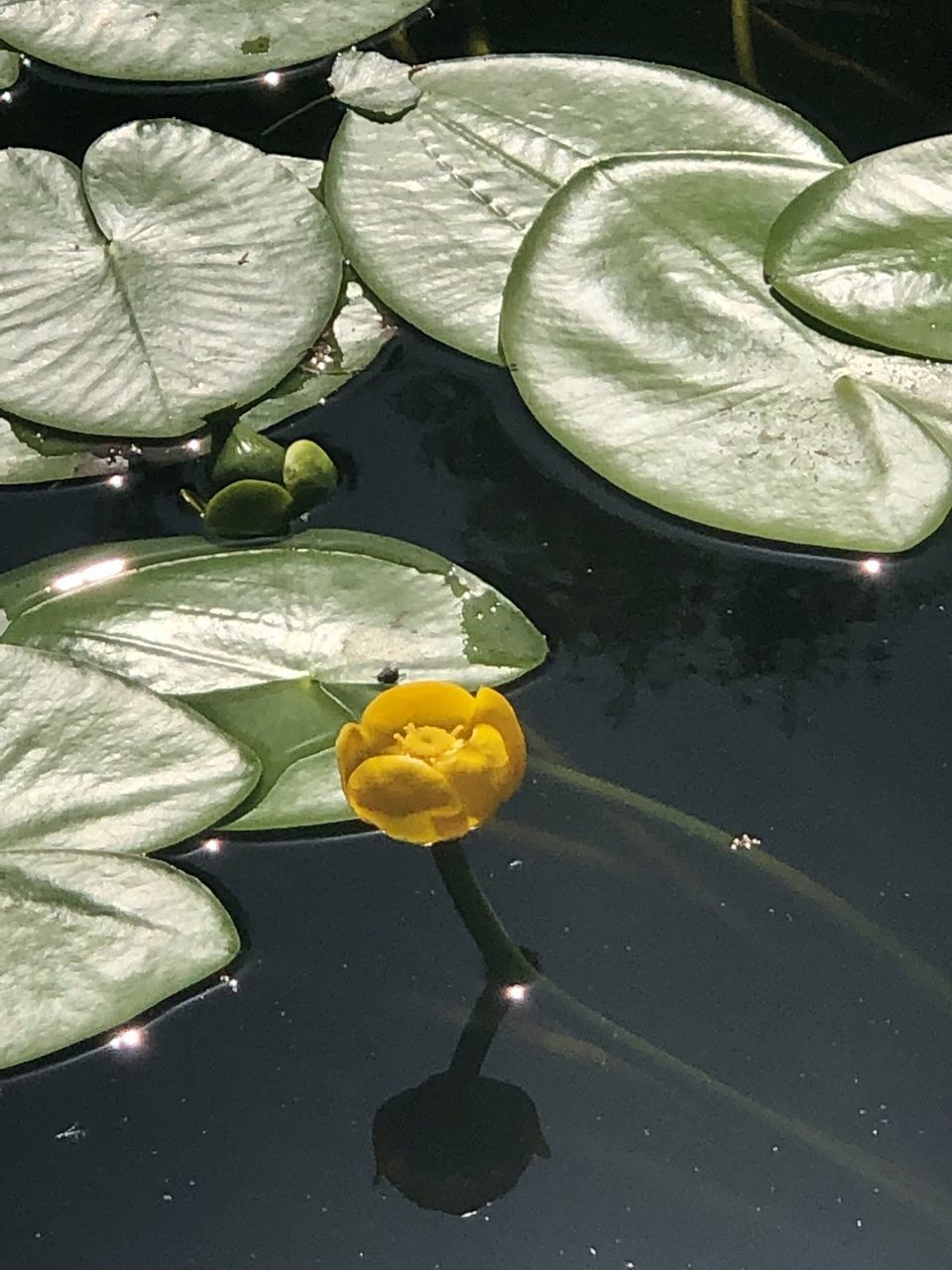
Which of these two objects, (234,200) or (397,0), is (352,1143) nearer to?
(234,200)

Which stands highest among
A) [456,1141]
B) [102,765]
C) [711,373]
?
[711,373]

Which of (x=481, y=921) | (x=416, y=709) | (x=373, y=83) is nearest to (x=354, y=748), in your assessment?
(x=416, y=709)

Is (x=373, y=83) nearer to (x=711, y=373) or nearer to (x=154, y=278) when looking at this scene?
(x=154, y=278)

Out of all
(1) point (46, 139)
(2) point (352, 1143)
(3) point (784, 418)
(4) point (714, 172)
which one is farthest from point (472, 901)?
(1) point (46, 139)

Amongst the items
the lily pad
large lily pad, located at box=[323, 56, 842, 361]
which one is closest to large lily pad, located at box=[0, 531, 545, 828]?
large lily pad, located at box=[323, 56, 842, 361]

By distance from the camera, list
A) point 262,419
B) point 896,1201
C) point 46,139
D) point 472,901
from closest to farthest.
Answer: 1. point 896,1201
2. point 472,901
3. point 262,419
4. point 46,139

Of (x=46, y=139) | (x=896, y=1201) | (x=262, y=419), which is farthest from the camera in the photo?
(x=46, y=139)
